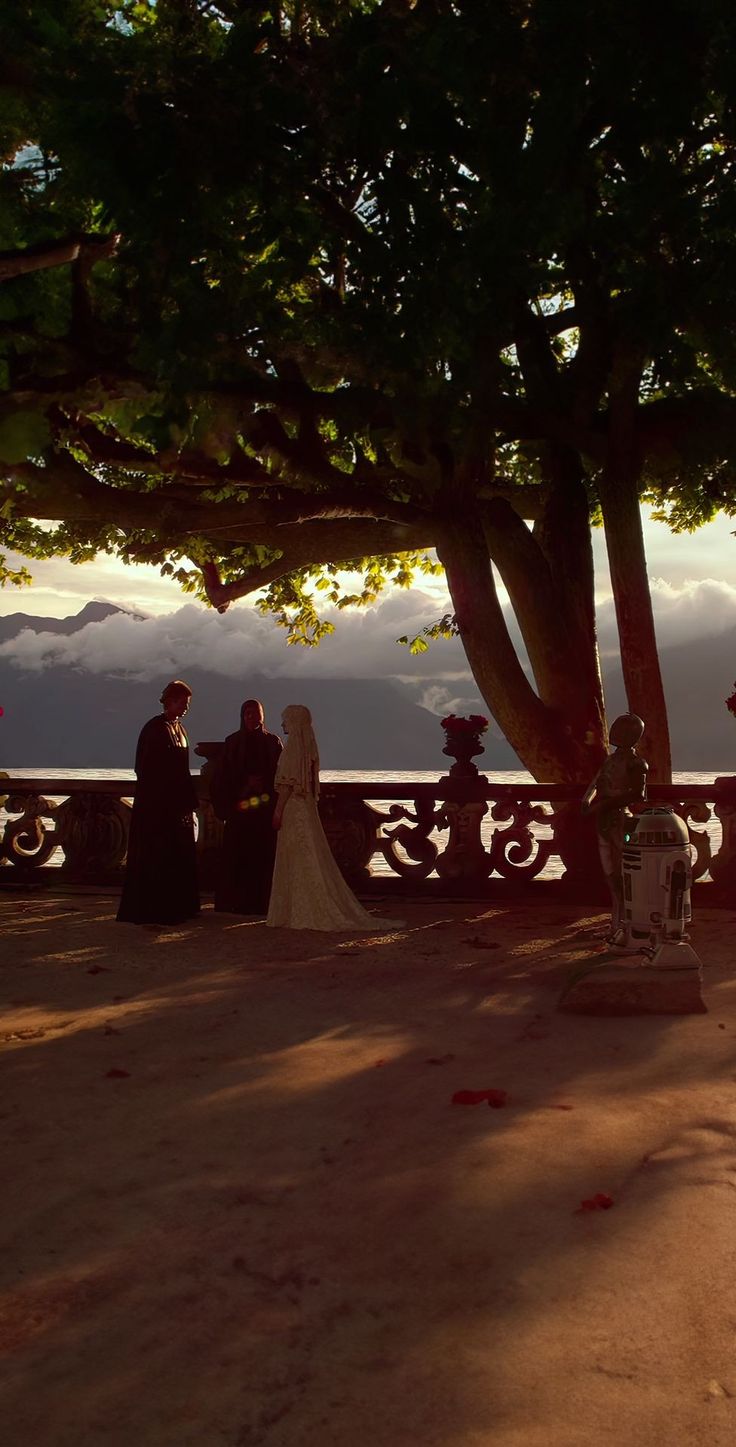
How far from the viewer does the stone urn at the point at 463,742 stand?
14758 millimetres

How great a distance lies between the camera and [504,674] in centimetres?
1609

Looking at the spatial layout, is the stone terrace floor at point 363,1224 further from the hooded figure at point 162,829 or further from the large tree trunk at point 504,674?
the large tree trunk at point 504,674

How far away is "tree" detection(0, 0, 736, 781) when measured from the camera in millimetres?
11258

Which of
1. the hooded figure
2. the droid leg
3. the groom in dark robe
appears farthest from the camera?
the groom in dark robe

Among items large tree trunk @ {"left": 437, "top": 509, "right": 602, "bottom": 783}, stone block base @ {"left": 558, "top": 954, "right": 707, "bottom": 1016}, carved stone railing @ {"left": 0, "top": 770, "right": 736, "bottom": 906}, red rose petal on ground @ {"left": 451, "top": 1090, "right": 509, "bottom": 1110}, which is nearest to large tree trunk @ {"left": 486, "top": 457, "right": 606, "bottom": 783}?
large tree trunk @ {"left": 437, "top": 509, "right": 602, "bottom": 783}

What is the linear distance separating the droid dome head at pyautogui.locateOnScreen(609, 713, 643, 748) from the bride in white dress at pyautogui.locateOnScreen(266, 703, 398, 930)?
322cm

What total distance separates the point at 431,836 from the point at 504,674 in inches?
101

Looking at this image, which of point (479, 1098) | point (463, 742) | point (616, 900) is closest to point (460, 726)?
point (463, 742)

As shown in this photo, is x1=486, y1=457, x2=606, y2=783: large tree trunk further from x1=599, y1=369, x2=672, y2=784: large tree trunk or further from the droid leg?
the droid leg

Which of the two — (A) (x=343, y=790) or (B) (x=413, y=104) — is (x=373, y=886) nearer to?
(A) (x=343, y=790)

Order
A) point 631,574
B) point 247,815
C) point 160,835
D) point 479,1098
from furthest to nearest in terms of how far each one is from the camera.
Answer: point 631,574, point 247,815, point 160,835, point 479,1098

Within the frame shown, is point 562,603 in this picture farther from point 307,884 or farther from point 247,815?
point 307,884

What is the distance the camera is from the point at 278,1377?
339 cm

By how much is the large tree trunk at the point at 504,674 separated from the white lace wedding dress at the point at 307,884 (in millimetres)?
4282
